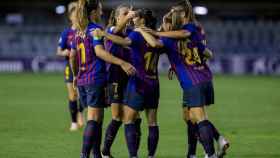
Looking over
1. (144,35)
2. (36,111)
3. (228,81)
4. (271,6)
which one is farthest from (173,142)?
(271,6)

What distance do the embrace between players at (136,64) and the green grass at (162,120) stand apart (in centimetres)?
131

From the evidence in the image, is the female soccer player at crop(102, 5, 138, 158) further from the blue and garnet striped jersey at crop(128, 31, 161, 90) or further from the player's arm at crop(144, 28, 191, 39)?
the player's arm at crop(144, 28, 191, 39)

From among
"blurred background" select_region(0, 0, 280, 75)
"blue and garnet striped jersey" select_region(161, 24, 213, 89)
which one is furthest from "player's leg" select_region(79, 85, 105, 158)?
"blurred background" select_region(0, 0, 280, 75)

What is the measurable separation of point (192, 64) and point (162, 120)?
6.87 meters

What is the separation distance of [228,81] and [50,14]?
16674mm

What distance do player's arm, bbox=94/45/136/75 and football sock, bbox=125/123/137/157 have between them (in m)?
0.79

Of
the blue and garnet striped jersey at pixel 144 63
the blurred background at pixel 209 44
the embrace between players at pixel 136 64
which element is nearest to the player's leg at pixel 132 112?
the embrace between players at pixel 136 64

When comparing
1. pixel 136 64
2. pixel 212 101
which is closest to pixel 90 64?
pixel 136 64

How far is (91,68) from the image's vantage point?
11.4m

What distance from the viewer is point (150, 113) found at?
11.9m

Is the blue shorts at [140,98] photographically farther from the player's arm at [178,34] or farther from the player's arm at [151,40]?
the player's arm at [178,34]

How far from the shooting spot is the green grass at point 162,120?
1325 cm

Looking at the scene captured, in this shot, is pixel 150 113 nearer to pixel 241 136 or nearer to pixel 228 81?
pixel 241 136

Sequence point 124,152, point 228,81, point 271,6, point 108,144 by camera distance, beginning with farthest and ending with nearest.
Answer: point 271,6 < point 228,81 < point 124,152 < point 108,144
